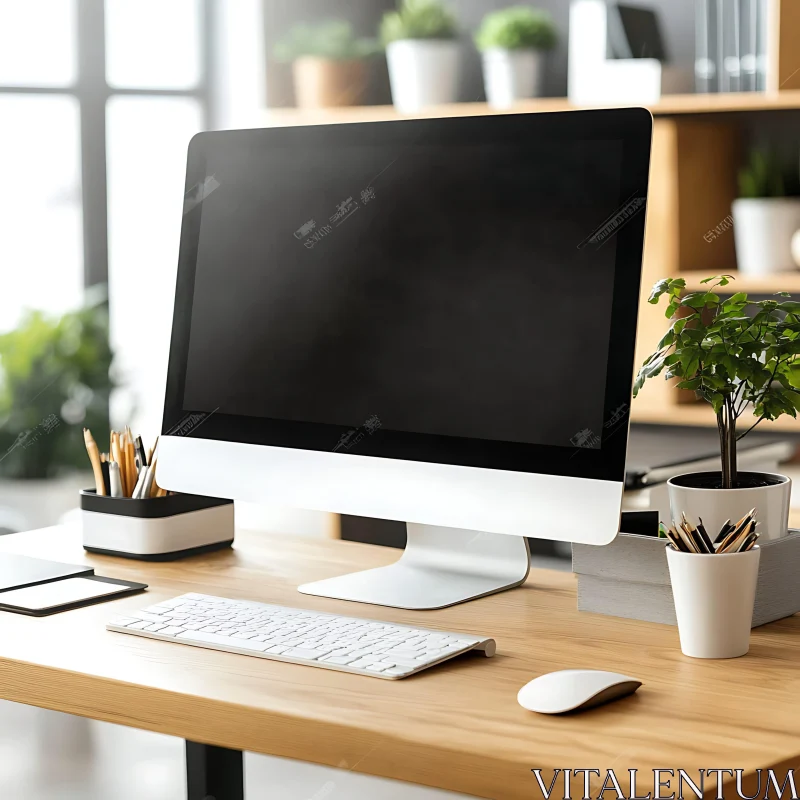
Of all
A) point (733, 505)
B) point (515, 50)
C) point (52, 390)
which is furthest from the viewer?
point (52, 390)

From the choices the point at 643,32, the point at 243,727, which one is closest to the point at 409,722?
the point at 243,727

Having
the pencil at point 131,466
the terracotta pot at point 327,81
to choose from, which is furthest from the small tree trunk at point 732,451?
the terracotta pot at point 327,81

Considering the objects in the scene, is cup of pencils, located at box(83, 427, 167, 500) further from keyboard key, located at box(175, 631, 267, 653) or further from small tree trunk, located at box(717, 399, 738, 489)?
small tree trunk, located at box(717, 399, 738, 489)

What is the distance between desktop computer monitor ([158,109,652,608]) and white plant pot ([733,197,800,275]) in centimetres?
162

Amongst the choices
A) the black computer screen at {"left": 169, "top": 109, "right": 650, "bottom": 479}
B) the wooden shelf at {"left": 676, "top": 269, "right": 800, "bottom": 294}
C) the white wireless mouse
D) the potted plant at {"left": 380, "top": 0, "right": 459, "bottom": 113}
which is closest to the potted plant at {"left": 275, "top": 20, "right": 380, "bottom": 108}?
the potted plant at {"left": 380, "top": 0, "right": 459, "bottom": 113}

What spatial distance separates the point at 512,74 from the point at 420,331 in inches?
75.8

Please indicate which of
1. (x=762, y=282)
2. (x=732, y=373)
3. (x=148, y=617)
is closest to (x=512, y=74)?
(x=762, y=282)

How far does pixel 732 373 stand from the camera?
1124 millimetres

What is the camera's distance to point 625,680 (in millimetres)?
946

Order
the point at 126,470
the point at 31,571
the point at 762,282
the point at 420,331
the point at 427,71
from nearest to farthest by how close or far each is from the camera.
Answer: the point at 420,331
the point at 31,571
the point at 126,470
the point at 762,282
the point at 427,71

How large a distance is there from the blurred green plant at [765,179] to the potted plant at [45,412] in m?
1.76

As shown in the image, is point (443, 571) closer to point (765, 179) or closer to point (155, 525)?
point (155, 525)

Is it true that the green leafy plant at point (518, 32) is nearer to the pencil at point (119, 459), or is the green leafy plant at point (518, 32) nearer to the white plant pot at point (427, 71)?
the white plant pot at point (427, 71)

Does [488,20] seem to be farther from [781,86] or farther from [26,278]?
[26,278]
